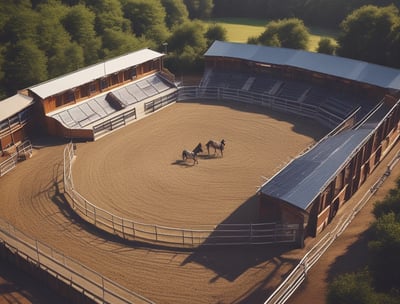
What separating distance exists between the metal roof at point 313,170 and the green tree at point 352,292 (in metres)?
5.79

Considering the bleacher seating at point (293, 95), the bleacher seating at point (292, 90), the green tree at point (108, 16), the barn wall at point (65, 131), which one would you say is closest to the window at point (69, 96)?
the barn wall at point (65, 131)

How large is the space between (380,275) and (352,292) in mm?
3036

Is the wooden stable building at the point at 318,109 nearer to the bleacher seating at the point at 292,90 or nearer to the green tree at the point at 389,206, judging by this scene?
the bleacher seating at the point at 292,90

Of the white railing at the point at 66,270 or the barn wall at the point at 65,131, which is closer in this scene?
the white railing at the point at 66,270

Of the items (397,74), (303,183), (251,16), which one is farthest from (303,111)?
(251,16)

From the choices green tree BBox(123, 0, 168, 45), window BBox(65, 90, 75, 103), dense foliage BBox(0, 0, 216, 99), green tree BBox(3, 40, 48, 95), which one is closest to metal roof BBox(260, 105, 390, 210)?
window BBox(65, 90, 75, 103)

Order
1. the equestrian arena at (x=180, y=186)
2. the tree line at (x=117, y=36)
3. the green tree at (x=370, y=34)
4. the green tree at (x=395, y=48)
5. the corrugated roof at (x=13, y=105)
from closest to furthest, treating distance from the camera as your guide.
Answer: the equestrian arena at (x=180, y=186)
the corrugated roof at (x=13, y=105)
the tree line at (x=117, y=36)
the green tree at (x=395, y=48)
the green tree at (x=370, y=34)

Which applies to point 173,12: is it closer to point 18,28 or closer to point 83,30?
point 83,30

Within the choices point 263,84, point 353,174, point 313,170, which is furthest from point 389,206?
point 263,84

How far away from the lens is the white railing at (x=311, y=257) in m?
21.9

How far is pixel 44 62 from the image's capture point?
46.5 metres

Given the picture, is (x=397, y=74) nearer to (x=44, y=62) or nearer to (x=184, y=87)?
(x=184, y=87)

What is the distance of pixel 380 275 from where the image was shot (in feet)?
67.8

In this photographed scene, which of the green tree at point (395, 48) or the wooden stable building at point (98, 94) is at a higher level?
the green tree at point (395, 48)
